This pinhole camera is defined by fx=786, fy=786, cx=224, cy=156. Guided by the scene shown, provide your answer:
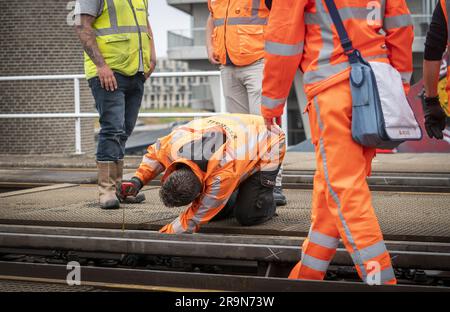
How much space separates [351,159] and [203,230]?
233 centimetres

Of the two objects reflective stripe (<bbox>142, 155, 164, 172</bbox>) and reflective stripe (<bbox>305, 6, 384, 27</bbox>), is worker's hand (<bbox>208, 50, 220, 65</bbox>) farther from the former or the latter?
reflective stripe (<bbox>305, 6, 384, 27</bbox>)

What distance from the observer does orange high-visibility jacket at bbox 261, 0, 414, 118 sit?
3.93 meters

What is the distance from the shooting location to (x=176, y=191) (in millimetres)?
5406

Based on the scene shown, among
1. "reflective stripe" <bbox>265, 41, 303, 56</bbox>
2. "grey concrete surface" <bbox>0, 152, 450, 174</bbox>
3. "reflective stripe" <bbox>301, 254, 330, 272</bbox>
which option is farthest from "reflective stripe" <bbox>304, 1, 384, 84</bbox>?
"grey concrete surface" <bbox>0, 152, 450, 174</bbox>

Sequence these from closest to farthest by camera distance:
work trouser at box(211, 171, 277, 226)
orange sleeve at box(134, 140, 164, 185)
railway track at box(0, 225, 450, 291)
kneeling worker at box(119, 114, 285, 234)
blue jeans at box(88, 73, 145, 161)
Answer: railway track at box(0, 225, 450, 291)
kneeling worker at box(119, 114, 285, 234)
work trouser at box(211, 171, 277, 226)
orange sleeve at box(134, 140, 164, 185)
blue jeans at box(88, 73, 145, 161)

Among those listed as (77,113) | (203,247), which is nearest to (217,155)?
(203,247)

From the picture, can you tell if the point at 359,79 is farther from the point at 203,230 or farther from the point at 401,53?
the point at 203,230

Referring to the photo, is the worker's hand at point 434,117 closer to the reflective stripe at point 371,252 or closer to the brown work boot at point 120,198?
the reflective stripe at point 371,252

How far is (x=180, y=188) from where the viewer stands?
539 centimetres

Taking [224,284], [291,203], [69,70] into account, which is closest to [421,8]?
[69,70]

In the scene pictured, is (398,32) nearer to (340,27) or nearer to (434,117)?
(340,27)

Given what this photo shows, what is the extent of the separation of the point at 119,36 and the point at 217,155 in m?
1.85

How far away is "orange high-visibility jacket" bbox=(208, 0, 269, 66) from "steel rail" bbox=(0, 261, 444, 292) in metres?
2.41

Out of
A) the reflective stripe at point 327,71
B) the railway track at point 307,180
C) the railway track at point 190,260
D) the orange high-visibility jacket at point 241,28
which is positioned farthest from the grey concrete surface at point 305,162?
the reflective stripe at point 327,71
